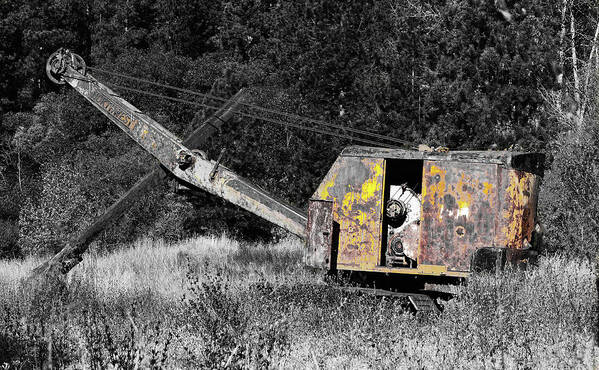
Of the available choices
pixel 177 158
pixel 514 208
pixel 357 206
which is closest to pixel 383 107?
pixel 177 158

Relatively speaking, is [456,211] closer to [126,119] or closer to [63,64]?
[126,119]

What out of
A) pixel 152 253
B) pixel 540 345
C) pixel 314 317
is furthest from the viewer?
pixel 152 253

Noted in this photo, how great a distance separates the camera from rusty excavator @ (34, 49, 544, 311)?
9.44 meters

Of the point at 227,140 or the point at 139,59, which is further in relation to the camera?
the point at 139,59

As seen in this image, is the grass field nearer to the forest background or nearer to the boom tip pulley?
the boom tip pulley

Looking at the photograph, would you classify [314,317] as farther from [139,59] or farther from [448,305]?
[139,59]

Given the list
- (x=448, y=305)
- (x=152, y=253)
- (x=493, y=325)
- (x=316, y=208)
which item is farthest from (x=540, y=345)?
(x=152, y=253)

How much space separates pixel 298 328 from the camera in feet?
28.7

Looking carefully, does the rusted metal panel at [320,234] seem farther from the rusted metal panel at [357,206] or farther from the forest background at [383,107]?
the forest background at [383,107]

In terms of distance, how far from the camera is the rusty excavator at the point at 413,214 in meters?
9.44

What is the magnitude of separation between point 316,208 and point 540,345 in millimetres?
3085

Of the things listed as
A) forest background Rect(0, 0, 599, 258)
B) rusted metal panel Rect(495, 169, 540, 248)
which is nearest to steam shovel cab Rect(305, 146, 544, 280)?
rusted metal panel Rect(495, 169, 540, 248)

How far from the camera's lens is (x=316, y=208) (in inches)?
381

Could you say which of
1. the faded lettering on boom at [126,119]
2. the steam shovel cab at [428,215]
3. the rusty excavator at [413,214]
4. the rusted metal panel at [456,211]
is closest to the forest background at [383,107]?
the faded lettering on boom at [126,119]
